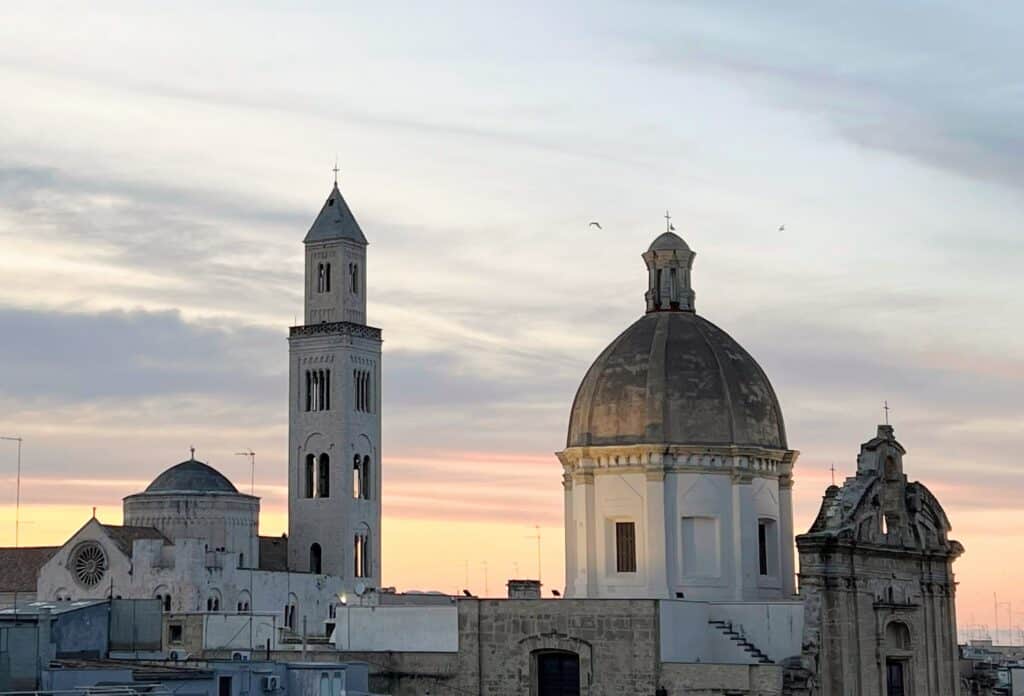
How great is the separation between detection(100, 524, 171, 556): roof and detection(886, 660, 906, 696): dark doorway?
58.4 metres

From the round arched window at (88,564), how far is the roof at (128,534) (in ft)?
3.52

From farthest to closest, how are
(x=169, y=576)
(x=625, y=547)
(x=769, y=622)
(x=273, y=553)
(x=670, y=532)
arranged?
1. (x=273, y=553)
2. (x=169, y=576)
3. (x=625, y=547)
4. (x=670, y=532)
5. (x=769, y=622)

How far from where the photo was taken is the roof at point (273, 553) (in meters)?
126

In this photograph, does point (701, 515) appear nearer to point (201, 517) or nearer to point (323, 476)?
point (201, 517)

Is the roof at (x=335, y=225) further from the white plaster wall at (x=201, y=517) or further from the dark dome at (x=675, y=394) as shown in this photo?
the dark dome at (x=675, y=394)

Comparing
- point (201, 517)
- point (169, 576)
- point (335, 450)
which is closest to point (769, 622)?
point (169, 576)

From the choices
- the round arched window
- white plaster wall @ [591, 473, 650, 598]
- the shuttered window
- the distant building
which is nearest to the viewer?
the distant building

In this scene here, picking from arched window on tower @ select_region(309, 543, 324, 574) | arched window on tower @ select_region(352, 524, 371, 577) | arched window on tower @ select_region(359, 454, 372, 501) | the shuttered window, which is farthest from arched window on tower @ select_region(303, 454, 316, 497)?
the shuttered window

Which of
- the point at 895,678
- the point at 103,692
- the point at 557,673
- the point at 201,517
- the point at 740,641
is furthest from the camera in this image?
the point at 201,517

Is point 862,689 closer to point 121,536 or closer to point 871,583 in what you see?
point 871,583

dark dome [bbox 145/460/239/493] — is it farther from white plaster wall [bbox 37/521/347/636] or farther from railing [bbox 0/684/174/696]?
railing [bbox 0/684/174/696]

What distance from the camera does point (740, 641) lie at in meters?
62.3

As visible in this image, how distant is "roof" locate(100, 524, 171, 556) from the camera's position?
4454 inches

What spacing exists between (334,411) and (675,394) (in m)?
65.7
